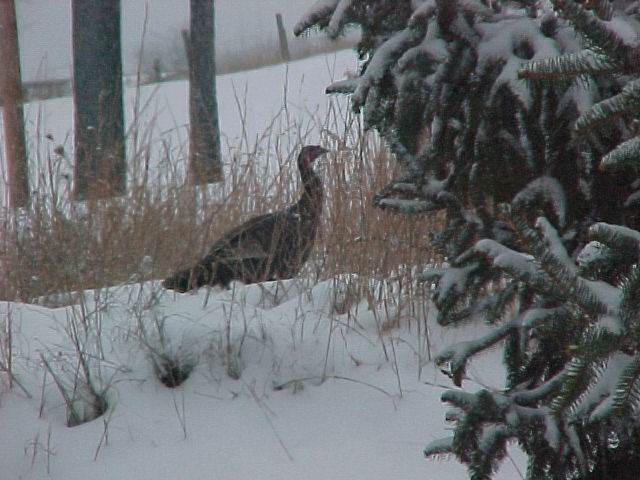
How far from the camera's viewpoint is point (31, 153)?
179 inches

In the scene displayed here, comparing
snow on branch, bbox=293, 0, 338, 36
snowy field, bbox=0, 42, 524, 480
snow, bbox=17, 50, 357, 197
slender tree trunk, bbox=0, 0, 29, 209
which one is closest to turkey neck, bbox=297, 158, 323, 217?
snow, bbox=17, 50, 357, 197

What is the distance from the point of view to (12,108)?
208 inches

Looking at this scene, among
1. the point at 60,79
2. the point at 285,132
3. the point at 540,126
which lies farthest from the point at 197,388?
the point at 60,79

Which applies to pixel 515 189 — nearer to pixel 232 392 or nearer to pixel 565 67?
pixel 565 67

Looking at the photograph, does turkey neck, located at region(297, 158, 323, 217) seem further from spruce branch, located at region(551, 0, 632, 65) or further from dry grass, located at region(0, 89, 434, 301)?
spruce branch, located at region(551, 0, 632, 65)

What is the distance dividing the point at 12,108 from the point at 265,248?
2.41 meters

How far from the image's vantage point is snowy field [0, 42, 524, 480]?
230 centimetres

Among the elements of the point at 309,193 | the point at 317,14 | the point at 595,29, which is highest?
the point at 317,14

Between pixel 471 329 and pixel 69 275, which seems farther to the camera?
pixel 69 275

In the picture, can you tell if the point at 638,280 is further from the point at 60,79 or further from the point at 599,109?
the point at 60,79

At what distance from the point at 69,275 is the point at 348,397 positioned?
1269 millimetres

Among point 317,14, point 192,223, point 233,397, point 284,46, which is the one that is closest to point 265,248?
point 192,223

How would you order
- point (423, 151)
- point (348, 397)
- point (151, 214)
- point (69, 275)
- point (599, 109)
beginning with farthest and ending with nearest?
point (151, 214), point (69, 275), point (348, 397), point (423, 151), point (599, 109)

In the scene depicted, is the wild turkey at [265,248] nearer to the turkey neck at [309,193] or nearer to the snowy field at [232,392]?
the turkey neck at [309,193]
